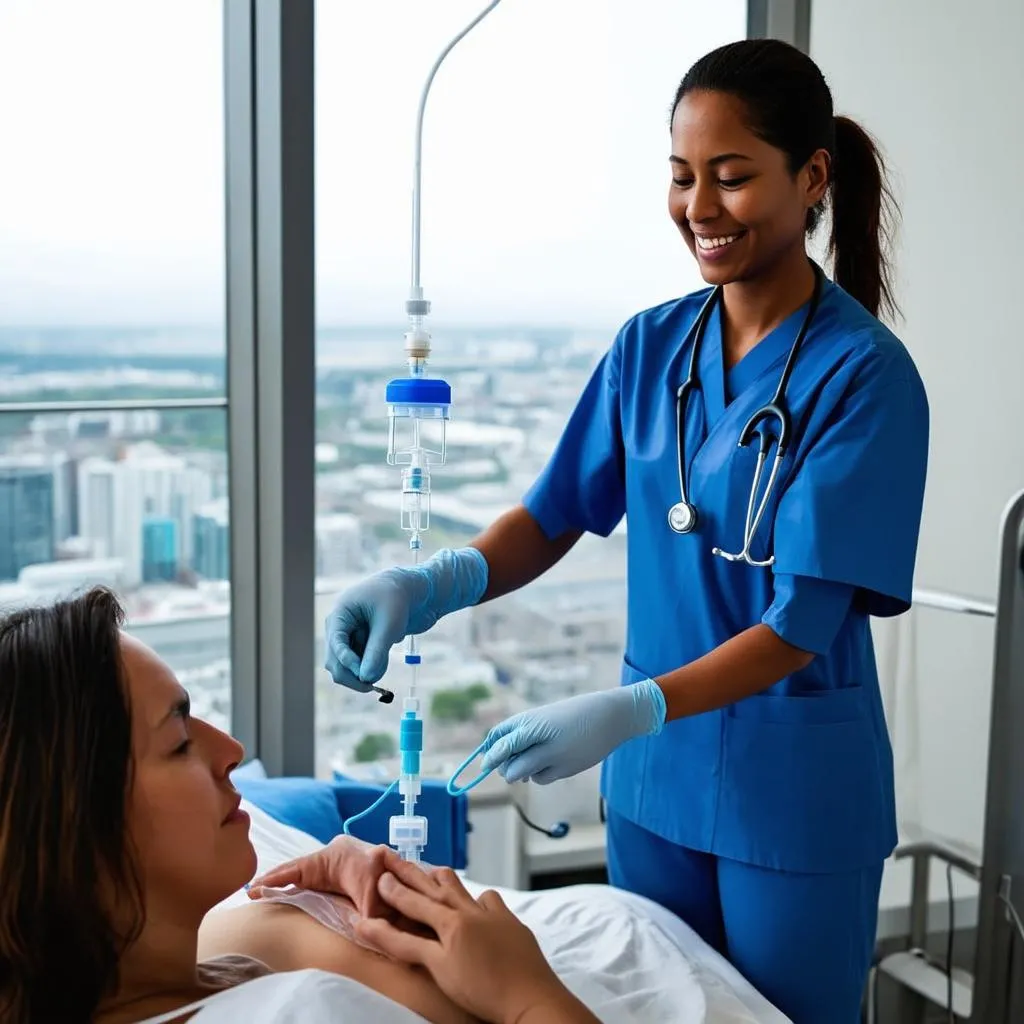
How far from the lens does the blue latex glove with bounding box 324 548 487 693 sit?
1.55m

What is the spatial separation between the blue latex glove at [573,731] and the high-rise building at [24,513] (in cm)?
117

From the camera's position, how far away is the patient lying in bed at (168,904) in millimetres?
1064

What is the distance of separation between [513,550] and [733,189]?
1.88 ft

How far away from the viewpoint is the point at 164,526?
2.37 m

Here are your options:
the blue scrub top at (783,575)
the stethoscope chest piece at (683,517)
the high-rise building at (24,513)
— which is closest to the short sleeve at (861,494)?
the blue scrub top at (783,575)

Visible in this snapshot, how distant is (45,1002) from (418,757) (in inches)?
23.5

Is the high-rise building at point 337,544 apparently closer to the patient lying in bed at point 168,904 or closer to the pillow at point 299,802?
the pillow at point 299,802

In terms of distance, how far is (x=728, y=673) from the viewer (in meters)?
1.45

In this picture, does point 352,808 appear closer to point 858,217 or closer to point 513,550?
point 513,550

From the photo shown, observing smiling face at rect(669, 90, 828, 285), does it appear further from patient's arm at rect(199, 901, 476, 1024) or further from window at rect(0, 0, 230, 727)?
window at rect(0, 0, 230, 727)

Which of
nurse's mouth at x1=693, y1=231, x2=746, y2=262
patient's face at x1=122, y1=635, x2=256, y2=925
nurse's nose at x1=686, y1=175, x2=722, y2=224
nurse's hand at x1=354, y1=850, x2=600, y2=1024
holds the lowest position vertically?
nurse's hand at x1=354, y1=850, x2=600, y2=1024

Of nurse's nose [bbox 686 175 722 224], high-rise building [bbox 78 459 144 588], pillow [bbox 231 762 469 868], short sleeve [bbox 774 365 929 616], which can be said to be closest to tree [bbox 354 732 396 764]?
pillow [bbox 231 762 469 868]

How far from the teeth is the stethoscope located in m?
0.14

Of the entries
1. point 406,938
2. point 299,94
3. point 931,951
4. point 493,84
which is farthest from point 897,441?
point 931,951
